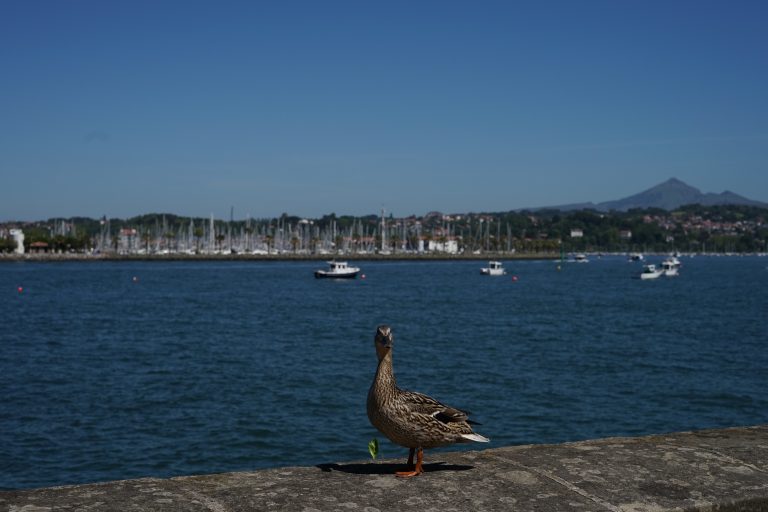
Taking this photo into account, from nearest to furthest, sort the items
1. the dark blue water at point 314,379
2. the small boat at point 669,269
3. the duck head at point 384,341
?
the duck head at point 384,341, the dark blue water at point 314,379, the small boat at point 669,269

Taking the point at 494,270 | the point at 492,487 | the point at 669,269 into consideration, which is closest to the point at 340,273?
the point at 494,270

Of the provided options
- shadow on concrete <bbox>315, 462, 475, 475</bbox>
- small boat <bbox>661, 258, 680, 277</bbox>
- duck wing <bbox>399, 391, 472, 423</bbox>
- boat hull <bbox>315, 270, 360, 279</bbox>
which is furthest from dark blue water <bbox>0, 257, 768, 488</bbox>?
small boat <bbox>661, 258, 680, 277</bbox>

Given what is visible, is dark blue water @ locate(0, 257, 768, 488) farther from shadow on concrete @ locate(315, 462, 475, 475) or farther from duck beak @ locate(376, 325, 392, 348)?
duck beak @ locate(376, 325, 392, 348)

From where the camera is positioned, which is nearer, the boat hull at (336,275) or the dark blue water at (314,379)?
the dark blue water at (314,379)

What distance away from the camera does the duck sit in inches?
218

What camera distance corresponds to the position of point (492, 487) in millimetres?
4555

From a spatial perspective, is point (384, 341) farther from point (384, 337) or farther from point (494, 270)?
point (494, 270)

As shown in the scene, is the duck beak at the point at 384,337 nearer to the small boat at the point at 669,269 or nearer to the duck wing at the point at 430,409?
the duck wing at the point at 430,409

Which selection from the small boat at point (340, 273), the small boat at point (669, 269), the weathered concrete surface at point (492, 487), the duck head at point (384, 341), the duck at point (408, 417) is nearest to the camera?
the weathered concrete surface at point (492, 487)

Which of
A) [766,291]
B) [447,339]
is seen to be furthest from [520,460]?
[766,291]

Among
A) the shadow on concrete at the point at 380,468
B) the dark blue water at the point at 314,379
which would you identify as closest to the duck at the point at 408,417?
the shadow on concrete at the point at 380,468

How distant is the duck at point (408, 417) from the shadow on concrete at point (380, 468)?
0.14 meters

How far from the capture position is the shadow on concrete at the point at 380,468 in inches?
207

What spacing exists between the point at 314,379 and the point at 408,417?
26.5 meters
